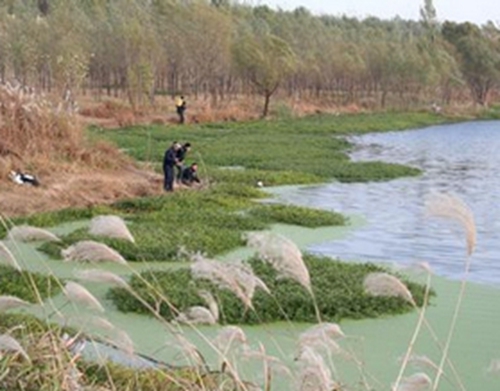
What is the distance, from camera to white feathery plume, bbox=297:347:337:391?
3.80m

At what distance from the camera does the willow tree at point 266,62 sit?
4444 cm

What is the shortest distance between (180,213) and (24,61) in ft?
82.0

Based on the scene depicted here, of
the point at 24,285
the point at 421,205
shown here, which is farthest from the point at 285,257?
the point at 421,205

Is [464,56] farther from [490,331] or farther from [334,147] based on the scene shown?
[490,331]

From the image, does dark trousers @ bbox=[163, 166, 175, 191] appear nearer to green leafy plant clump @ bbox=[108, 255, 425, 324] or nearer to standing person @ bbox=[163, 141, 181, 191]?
standing person @ bbox=[163, 141, 181, 191]

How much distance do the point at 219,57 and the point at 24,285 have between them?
3689 centimetres

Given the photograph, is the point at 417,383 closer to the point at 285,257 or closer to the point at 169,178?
the point at 285,257

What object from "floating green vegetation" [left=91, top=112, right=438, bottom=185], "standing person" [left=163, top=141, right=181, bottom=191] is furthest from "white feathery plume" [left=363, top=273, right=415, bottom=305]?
"floating green vegetation" [left=91, top=112, right=438, bottom=185]

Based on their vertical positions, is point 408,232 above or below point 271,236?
below

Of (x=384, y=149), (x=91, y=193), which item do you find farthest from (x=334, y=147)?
(x=91, y=193)

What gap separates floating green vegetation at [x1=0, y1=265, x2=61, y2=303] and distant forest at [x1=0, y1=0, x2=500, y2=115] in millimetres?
19420

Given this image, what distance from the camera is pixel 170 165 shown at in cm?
1830

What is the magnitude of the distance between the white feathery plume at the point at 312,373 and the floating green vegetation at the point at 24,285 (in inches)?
230

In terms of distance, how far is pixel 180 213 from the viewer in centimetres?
1576
